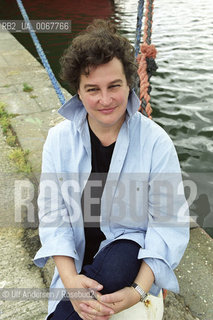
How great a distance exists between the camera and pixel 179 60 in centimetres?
629

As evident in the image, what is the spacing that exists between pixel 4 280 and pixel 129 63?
1.40m

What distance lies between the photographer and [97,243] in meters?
1.67

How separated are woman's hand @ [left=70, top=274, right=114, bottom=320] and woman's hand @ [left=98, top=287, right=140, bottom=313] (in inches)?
0.9

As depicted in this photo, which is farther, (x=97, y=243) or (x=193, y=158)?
(x=193, y=158)

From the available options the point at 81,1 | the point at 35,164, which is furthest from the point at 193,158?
the point at 81,1

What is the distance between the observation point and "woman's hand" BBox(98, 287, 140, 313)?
1302mm

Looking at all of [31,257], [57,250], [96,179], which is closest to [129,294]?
[57,250]

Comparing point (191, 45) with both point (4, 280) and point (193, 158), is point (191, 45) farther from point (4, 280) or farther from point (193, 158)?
point (4, 280)

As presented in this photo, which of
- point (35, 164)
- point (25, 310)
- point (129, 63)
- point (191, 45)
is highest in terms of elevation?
point (129, 63)

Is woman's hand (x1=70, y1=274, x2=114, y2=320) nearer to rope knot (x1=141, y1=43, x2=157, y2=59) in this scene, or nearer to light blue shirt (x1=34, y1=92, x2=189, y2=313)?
light blue shirt (x1=34, y1=92, x2=189, y2=313)

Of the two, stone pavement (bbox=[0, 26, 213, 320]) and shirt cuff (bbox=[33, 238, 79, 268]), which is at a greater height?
shirt cuff (bbox=[33, 238, 79, 268])

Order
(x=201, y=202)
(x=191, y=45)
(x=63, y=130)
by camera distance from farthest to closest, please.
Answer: (x=191, y=45), (x=201, y=202), (x=63, y=130)

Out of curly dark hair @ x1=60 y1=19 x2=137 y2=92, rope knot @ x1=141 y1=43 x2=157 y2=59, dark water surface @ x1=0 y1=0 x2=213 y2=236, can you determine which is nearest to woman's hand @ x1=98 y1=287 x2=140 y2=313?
curly dark hair @ x1=60 y1=19 x2=137 y2=92

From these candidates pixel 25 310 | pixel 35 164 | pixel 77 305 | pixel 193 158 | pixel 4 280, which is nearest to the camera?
pixel 77 305
